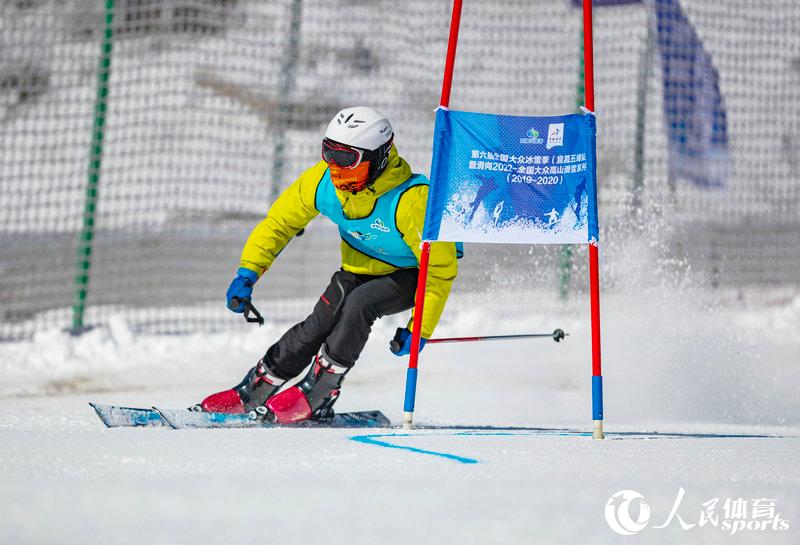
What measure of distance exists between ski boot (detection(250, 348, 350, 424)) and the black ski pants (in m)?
0.06

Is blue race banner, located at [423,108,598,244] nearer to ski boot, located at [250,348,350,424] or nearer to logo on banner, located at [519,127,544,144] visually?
logo on banner, located at [519,127,544,144]

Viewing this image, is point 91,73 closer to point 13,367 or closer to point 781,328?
point 13,367

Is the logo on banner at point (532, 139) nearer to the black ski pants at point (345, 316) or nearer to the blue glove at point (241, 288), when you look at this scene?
the black ski pants at point (345, 316)

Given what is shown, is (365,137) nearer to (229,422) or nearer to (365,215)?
(365,215)

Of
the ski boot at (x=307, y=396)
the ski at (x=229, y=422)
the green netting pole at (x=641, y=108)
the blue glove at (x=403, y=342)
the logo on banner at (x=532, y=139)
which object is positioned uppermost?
the green netting pole at (x=641, y=108)

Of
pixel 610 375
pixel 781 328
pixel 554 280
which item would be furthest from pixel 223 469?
pixel 781 328

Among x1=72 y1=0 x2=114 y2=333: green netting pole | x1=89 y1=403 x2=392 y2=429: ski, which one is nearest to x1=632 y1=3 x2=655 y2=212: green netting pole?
x1=72 y1=0 x2=114 y2=333: green netting pole

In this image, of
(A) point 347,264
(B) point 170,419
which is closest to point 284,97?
(A) point 347,264

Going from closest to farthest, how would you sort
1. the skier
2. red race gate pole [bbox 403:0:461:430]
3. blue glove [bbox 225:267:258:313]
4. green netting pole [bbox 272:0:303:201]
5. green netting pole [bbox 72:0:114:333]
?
red race gate pole [bbox 403:0:461:430]
the skier
blue glove [bbox 225:267:258:313]
green netting pole [bbox 72:0:114:333]
green netting pole [bbox 272:0:303:201]

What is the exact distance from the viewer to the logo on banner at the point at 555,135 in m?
4.88

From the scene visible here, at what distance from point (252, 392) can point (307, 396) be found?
14.1 inches

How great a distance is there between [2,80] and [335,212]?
7983 millimetres

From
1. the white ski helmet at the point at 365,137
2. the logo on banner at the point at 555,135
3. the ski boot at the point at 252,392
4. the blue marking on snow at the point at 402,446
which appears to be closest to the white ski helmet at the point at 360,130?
the white ski helmet at the point at 365,137

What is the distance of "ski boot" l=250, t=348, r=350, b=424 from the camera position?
201 inches
